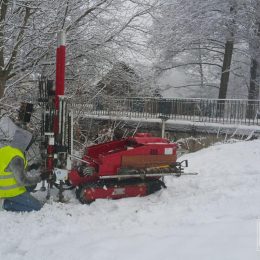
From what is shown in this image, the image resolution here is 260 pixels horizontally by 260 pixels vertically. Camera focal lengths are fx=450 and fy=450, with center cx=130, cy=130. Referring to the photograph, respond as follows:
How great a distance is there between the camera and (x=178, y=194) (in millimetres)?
7438

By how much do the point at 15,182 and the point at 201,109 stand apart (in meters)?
13.8

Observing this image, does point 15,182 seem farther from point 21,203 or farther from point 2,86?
point 2,86

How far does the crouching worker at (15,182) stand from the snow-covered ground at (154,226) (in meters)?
0.17

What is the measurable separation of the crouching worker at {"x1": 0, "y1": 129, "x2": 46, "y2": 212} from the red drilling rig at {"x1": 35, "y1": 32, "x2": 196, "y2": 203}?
1.61 feet

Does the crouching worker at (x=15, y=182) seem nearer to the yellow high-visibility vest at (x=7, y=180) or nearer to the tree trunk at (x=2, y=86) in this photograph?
the yellow high-visibility vest at (x=7, y=180)

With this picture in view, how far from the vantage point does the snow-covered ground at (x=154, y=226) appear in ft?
16.0

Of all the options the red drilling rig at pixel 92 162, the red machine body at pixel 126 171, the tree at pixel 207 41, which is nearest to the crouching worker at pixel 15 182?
the red drilling rig at pixel 92 162

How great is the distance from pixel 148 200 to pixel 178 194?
0.55 meters

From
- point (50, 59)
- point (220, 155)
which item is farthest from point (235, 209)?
point (50, 59)

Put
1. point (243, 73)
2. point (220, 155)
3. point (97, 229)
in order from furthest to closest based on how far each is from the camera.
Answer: point (243, 73), point (220, 155), point (97, 229)

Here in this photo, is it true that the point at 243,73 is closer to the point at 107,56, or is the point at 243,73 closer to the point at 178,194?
the point at 107,56

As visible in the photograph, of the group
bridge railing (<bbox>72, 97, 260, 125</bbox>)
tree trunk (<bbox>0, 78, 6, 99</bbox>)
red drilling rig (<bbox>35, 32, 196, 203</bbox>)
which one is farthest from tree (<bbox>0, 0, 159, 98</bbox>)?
bridge railing (<bbox>72, 97, 260, 125</bbox>)

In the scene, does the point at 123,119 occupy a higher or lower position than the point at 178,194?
higher

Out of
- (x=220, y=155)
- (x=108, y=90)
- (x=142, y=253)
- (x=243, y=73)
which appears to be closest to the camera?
(x=142, y=253)
